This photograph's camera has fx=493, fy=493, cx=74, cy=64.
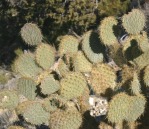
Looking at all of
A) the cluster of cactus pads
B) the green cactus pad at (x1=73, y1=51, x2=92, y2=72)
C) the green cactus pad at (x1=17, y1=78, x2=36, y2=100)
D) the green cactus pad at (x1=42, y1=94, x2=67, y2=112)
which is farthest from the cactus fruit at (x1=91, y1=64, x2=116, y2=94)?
the green cactus pad at (x1=17, y1=78, x2=36, y2=100)

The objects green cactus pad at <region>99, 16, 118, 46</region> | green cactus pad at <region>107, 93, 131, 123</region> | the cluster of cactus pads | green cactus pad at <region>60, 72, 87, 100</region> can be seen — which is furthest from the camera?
green cactus pad at <region>99, 16, 118, 46</region>

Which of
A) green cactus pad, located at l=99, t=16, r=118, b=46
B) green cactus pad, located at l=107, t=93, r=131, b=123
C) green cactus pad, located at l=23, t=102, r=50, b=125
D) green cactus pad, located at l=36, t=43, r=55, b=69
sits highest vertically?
green cactus pad, located at l=99, t=16, r=118, b=46

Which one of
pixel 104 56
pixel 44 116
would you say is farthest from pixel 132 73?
pixel 44 116

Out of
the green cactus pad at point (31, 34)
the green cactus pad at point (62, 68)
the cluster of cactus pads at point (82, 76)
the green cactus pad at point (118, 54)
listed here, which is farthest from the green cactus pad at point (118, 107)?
the green cactus pad at point (31, 34)

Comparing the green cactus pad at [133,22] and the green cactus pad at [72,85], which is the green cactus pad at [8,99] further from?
the green cactus pad at [133,22]

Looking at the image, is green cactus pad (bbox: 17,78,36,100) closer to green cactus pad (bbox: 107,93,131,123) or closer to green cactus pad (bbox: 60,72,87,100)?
green cactus pad (bbox: 60,72,87,100)

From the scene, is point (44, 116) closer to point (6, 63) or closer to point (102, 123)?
point (102, 123)
